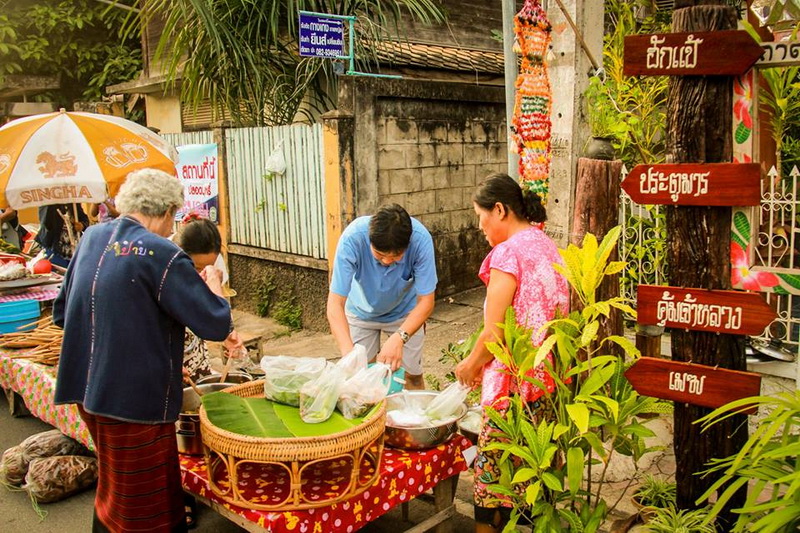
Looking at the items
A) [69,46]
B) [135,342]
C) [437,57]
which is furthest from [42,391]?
[69,46]

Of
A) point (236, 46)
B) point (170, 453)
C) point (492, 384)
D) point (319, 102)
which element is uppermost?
point (236, 46)

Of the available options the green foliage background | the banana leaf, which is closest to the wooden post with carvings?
the banana leaf

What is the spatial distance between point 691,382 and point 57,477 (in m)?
3.81

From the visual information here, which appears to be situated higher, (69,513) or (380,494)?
(380,494)

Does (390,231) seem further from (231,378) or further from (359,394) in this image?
(231,378)

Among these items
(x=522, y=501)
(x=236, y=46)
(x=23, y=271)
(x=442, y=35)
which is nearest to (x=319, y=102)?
(x=236, y=46)

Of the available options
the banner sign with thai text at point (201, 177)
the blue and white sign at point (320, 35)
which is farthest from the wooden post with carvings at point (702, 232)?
the banner sign with thai text at point (201, 177)

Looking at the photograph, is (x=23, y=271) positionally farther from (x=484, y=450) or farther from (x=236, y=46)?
(x=484, y=450)

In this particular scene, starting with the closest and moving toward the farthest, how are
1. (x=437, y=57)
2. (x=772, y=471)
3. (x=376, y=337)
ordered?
(x=772, y=471)
(x=376, y=337)
(x=437, y=57)

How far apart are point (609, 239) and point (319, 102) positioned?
272 inches

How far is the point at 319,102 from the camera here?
9.34 metres

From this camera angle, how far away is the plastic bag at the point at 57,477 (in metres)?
4.40

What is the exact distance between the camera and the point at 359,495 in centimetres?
310

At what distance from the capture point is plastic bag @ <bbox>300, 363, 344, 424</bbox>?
310 centimetres
